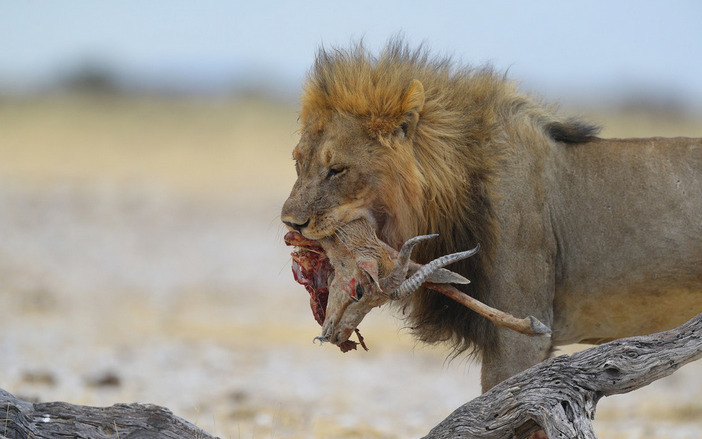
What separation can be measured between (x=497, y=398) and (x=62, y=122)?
30570 millimetres

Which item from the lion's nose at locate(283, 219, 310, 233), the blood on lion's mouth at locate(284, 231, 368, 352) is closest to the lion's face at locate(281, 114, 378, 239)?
the lion's nose at locate(283, 219, 310, 233)

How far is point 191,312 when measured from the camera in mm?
14078

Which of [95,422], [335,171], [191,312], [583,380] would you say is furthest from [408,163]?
[191,312]

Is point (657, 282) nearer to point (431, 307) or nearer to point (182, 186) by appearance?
point (431, 307)

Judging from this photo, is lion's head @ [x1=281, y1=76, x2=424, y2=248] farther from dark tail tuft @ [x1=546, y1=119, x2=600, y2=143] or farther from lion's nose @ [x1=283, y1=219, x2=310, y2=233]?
dark tail tuft @ [x1=546, y1=119, x2=600, y2=143]

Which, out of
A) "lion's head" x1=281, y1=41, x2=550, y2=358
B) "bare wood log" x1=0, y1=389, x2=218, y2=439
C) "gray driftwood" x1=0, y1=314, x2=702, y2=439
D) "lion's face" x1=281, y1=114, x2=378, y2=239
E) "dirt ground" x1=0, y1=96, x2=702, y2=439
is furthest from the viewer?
"dirt ground" x1=0, y1=96, x2=702, y2=439

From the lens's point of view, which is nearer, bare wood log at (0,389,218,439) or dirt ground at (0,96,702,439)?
bare wood log at (0,389,218,439)

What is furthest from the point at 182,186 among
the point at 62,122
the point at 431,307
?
the point at 431,307

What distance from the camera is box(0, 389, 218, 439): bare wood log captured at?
4.27m

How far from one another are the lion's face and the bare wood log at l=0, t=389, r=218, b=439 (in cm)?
109

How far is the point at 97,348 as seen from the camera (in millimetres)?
10516

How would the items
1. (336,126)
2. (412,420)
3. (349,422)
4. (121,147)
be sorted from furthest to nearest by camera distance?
(121,147) < (412,420) < (349,422) < (336,126)

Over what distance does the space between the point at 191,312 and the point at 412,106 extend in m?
9.95

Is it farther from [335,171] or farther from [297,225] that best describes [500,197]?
[297,225]
